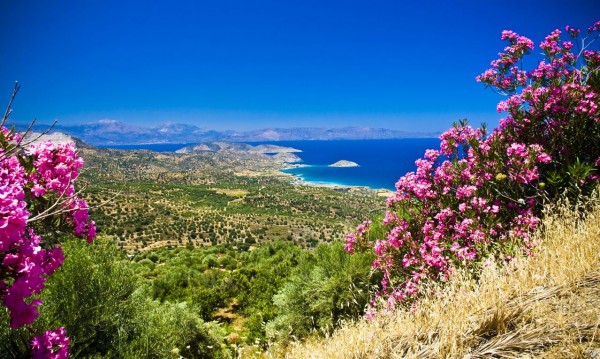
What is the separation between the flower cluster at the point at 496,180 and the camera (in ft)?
17.2

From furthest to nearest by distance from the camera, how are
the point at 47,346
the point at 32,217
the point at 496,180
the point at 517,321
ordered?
the point at 496,180
the point at 47,346
the point at 32,217
the point at 517,321

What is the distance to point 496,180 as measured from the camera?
5.76 m

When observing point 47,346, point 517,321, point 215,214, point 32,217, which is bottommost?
point 215,214

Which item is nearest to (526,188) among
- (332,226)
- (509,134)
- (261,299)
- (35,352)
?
(509,134)

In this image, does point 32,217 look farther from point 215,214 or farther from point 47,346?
point 215,214

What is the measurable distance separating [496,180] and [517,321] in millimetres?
3533

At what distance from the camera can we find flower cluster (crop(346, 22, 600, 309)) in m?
5.23

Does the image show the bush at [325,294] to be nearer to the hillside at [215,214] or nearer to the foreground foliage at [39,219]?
the foreground foliage at [39,219]

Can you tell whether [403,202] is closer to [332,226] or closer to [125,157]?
[332,226]

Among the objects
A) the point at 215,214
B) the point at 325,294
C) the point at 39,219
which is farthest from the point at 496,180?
the point at 215,214

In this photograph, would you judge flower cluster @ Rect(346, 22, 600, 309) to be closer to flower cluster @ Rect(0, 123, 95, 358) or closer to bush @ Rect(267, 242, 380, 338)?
bush @ Rect(267, 242, 380, 338)

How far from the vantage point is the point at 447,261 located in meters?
5.17

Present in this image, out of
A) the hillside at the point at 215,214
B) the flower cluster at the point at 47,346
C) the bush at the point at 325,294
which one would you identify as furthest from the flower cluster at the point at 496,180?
the hillside at the point at 215,214

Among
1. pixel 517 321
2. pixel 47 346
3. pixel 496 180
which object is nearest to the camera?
pixel 517 321
